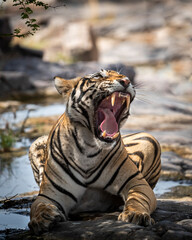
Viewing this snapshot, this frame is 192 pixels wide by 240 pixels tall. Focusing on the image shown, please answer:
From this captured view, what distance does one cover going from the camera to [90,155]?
156 inches

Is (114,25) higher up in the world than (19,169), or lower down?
higher up

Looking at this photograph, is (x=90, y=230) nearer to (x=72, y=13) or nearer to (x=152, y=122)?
(x=152, y=122)

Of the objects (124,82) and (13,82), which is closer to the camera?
(124,82)

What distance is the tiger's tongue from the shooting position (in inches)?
152

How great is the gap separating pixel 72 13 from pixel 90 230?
26275 mm

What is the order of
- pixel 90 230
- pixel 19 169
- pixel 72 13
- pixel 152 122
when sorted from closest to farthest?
1. pixel 90 230
2. pixel 19 169
3. pixel 152 122
4. pixel 72 13

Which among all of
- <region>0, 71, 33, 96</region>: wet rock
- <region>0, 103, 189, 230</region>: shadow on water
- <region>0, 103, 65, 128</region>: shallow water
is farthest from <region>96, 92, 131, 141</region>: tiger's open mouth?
<region>0, 71, 33, 96</region>: wet rock

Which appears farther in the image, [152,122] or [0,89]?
[0,89]

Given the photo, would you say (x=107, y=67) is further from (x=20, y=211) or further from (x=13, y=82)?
(x=20, y=211)

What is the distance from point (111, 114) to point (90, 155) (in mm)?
339

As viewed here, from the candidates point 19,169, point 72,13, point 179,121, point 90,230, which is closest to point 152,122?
point 179,121

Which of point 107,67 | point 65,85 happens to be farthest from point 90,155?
point 107,67

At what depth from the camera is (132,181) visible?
13.4 feet

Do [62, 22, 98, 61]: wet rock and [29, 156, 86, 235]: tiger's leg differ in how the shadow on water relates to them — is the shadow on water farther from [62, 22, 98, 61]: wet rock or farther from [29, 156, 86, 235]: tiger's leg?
[62, 22, 98, 61]: wet rock
